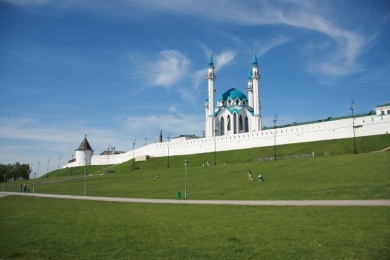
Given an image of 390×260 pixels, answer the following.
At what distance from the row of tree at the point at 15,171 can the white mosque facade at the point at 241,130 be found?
14293 mm

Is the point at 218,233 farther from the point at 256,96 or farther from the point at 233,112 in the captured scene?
the point at 233,112

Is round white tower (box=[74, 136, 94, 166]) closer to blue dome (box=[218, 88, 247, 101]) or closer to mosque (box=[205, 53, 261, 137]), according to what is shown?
mosque (box=[205, 53, 261, 137])

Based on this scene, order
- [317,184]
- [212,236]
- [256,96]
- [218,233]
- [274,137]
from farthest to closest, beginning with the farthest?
1. [256,96]
2. [274,137]
3. [317,184]
4. [218,233]
5. [212,236]

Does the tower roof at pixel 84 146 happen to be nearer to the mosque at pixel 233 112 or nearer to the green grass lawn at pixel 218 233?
the mosque at pixel 233 112

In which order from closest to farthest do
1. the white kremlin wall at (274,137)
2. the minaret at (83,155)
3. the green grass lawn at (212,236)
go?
the green grass lawn at (212,236) → the white kremlin wall at (274,137) → the minaret at (83,155)

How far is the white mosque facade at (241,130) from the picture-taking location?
74062mm

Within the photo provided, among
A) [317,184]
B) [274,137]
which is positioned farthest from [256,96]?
[317,184]

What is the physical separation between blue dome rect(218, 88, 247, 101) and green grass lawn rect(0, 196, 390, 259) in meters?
101

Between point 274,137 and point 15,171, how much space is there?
95.7 metres

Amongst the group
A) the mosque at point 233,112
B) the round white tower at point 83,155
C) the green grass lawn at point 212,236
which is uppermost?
the mosque at point 233,112

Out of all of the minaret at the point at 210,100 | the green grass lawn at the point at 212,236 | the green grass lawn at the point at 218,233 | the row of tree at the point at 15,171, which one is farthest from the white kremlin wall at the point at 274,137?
the green grass lawn at the point at 212,236

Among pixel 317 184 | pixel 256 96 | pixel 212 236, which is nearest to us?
pixel 212 236

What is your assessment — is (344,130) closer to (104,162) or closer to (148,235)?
(148,235)

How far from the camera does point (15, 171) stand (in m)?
124
